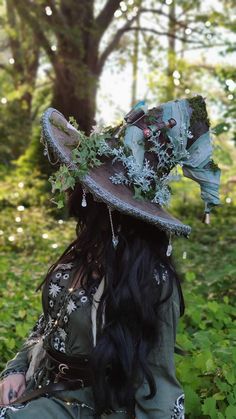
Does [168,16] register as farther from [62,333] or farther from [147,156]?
[62,333]

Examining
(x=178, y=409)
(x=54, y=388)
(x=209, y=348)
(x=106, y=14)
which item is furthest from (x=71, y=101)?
(x=178, y=409)

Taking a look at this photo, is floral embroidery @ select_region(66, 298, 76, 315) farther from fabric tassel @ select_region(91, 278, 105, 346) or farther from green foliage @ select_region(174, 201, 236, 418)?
green foliage @ select_region(174, 201, 236, 418)

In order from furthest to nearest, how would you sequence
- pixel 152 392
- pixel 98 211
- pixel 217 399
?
pixel 217 399, pixel 98 211, pixel 152 392

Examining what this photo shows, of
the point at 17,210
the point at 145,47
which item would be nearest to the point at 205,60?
the point at 145,47

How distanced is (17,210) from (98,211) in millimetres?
10543

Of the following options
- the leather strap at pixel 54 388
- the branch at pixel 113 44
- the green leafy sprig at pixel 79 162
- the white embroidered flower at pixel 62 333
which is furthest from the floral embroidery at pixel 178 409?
the branch at pixel 113 44

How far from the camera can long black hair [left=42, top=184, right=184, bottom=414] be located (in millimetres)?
2090

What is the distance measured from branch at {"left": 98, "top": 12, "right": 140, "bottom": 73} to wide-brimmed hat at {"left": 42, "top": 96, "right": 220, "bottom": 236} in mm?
12349

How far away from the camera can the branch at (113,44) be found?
1450cm

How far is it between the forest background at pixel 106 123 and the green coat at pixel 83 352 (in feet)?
1.60

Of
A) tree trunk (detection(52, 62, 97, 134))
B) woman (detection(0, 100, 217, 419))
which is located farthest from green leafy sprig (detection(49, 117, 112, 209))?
tree trunk (detection(52, 62, 97, 134))

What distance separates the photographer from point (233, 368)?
118 inches

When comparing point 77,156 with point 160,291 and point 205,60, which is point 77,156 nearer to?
point 160,291

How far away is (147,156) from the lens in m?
2.27
